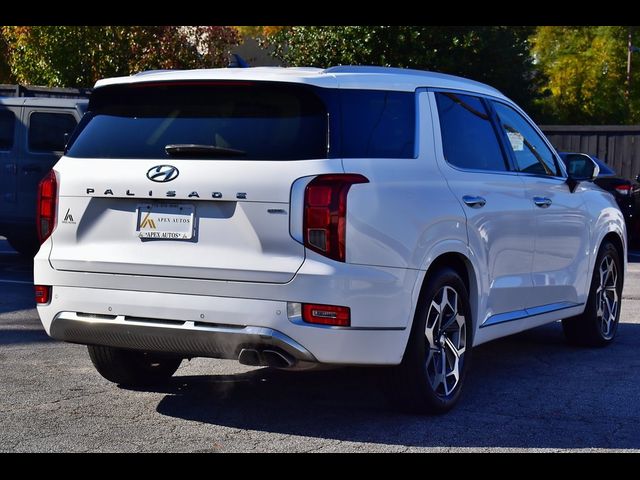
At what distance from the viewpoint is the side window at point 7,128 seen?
44.8 ft

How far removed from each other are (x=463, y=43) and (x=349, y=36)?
7.79 ft

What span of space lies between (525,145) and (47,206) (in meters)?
3.20

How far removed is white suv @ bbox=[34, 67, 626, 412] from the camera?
5605mm

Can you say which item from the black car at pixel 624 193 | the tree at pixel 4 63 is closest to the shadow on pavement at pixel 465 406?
the black car at pixel 624 193

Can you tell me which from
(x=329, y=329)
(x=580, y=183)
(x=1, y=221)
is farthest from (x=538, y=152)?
(x=1, y=221)

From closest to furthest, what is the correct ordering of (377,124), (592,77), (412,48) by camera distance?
(377,124) → (412,48) → (592,77)

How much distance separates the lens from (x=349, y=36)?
23.4 metres

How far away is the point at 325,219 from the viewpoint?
5.57 m

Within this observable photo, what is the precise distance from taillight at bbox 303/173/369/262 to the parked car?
27.0ft

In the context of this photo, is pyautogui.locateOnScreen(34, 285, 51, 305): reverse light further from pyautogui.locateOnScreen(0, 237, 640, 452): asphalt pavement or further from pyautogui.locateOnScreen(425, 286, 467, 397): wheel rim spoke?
pyautogui.locateOnScreen(425, 286, 467, 397): wheel rim spoke

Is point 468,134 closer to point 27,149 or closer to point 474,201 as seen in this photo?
point 474,201

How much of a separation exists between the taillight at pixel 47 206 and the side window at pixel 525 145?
287cm

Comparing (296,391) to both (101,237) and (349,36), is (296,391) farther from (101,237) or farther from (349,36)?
(349,36)

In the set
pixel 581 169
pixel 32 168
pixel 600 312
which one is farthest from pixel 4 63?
pixel 581 169
